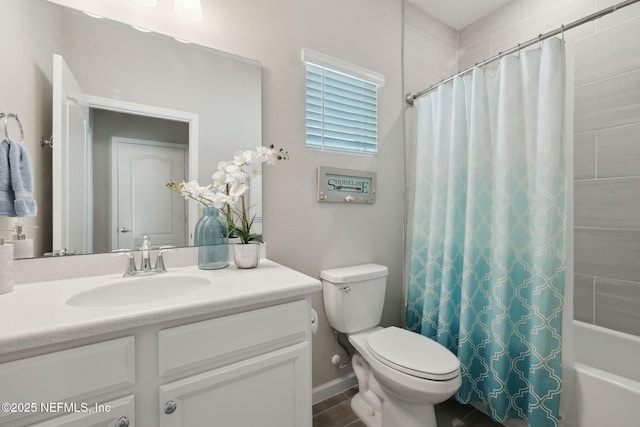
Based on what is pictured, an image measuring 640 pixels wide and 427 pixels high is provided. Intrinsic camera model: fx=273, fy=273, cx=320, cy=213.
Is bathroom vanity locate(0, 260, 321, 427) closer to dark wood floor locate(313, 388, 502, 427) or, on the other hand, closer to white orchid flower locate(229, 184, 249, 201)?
white orchid flower locate(229, 184, 249, 201)

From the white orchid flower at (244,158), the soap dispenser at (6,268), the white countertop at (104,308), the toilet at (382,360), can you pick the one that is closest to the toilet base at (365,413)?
the toilet at (382,360)

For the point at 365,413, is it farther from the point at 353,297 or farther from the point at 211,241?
the point at 211,241

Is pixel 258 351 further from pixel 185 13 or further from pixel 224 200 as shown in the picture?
pixel 185 13

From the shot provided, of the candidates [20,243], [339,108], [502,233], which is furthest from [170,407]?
[339,108]

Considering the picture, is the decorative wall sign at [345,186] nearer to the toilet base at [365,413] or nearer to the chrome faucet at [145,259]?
the chrome faucet at [145,259]

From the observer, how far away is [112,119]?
1096mm

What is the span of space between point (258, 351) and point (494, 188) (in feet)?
4.24

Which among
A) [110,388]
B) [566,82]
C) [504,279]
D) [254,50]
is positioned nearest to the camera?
[110,388]

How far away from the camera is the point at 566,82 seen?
3.67 ft

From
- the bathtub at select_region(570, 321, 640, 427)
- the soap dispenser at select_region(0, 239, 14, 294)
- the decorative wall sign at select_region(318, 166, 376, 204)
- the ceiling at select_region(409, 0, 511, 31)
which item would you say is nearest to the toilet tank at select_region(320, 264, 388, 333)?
the decorative wall sign at select_region(318, 166, 376, 204)

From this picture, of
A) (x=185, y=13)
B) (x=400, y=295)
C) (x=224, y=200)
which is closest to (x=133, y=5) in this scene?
(x=185, y=13)

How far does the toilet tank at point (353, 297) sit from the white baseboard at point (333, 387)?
1.27 feet

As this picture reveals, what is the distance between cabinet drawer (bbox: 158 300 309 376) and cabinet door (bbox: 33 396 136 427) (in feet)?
0.32

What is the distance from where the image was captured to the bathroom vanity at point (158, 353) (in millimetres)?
599
